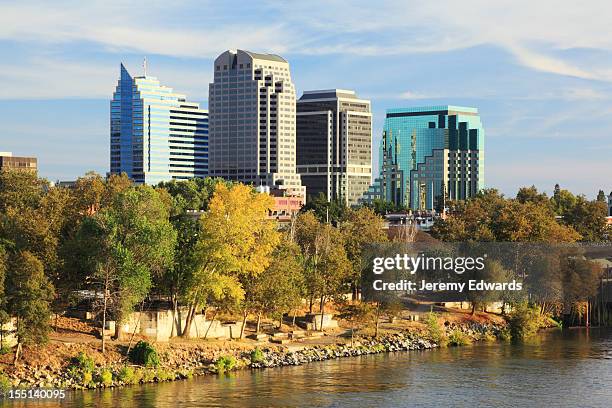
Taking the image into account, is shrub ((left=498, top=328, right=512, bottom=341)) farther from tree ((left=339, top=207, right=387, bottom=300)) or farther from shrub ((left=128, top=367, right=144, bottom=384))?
shrub ((left=128, top=367, right=144, bottom=384))

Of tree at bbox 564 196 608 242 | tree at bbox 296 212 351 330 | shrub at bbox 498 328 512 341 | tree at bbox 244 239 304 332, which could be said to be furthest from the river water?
tree at bbox 564 196 608 242

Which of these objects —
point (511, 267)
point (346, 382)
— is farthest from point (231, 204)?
point (511, 267)

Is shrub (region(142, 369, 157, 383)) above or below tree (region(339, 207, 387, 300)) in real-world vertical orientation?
below

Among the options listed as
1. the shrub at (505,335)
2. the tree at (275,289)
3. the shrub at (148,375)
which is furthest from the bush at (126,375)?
the shrub at (505,335)

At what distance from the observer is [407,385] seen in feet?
277

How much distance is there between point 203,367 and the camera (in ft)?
289

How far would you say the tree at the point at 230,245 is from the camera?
94562mm

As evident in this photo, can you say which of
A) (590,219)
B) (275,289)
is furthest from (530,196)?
(275,289)

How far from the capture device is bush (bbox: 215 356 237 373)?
88.4 meters

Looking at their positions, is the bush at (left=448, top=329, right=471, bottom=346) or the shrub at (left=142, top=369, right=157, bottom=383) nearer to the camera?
the shrub at (left=142, top=369, right=157, bottom=383)

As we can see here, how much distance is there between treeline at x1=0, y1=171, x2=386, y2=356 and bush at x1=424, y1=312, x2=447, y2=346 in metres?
9.12

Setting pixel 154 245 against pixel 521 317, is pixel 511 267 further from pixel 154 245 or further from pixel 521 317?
pixel 154 245

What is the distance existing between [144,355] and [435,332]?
3754 centimetres

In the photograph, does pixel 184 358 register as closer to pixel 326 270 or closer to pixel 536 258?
pixel 326 270
